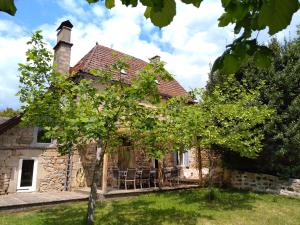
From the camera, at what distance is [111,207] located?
36.8 ft

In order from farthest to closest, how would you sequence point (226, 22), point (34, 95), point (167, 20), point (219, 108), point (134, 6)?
point (219, 108) → point (34, 95) → point (226, 22) → point (134, 6) → point (167, 20)

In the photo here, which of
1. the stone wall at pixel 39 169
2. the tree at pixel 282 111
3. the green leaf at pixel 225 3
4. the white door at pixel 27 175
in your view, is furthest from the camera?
the tree at pixel 282 111

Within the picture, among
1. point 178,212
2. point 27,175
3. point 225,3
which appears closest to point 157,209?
point 178,212

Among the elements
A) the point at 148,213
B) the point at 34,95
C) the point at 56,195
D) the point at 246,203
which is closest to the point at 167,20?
the point at 34,95

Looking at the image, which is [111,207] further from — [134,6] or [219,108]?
[134,6]

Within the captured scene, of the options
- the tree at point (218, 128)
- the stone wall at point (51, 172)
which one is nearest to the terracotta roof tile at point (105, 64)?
the stone wall at point (51, 172)

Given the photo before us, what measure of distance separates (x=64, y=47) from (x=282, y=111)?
11656 mm

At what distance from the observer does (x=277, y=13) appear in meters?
1.29

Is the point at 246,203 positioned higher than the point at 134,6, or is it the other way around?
the point at 134,6

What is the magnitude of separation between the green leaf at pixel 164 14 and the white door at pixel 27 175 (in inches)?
543

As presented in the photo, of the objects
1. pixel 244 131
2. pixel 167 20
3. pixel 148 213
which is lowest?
pixel 148 213

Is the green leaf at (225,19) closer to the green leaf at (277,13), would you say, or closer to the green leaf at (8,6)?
the green leaf at (277,13)

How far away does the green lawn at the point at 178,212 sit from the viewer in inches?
363

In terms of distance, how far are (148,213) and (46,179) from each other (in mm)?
6470
